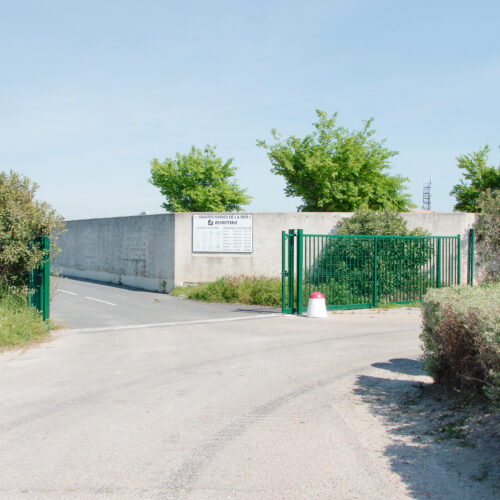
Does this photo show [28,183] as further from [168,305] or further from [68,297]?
[68,297]

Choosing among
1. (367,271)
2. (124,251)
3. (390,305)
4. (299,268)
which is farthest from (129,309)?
(124,251)

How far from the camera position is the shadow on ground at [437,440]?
379 centimetres

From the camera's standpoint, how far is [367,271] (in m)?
14.6

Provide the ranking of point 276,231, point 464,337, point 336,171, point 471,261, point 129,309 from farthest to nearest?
point 336,171 < point 276,231 < point 471,261 < point 129,309 < point 464,337

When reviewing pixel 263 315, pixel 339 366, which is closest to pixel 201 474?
Answer: pixel 339 366

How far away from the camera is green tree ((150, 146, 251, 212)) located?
39250mm

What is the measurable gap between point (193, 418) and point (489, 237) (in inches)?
597

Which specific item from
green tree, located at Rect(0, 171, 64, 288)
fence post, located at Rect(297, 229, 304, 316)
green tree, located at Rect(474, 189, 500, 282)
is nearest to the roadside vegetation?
green tree, located at Rect(0, 171, 64, 288)

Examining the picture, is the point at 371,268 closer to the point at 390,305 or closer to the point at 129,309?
the point at 390,305

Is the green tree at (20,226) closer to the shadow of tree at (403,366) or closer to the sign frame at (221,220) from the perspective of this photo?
the shadow of tree at (403,366)

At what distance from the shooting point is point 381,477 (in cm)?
393

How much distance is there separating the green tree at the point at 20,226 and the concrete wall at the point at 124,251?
8334 mm

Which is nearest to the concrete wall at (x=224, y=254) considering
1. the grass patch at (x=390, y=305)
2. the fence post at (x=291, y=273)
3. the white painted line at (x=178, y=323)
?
the grass patch at (x=390, y=305)

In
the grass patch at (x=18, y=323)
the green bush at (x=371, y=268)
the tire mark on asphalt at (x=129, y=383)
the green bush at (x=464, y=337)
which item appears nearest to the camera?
the green bush at (x=464, y=337)
